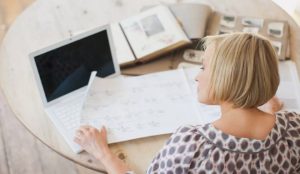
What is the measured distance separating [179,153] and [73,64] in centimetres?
41

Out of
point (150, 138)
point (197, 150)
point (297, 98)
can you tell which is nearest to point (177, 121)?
point (150, 138)

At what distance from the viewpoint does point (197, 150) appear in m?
0.89

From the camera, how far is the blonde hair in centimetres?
85

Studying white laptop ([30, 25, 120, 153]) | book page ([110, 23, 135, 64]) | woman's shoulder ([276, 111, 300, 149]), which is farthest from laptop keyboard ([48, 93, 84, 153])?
woman's shoulder ([276, 111, 300, 149])

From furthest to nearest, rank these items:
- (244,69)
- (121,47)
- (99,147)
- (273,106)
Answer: (121,47) → (273,106) → (99,147) → (244,69)

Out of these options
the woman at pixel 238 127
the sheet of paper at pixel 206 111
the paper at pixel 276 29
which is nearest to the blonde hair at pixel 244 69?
the woman at pixel 238 127

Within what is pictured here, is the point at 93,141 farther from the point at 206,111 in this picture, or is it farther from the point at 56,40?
the point at 56,40

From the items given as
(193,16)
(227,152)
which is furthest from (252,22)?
(227,152)

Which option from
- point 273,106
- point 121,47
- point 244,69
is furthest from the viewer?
point 121,47

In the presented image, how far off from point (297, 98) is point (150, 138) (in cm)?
41

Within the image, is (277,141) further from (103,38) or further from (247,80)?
(103,38)

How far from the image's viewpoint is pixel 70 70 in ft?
3.76

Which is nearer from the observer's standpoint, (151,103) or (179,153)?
(179,153)

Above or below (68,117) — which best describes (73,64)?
above
